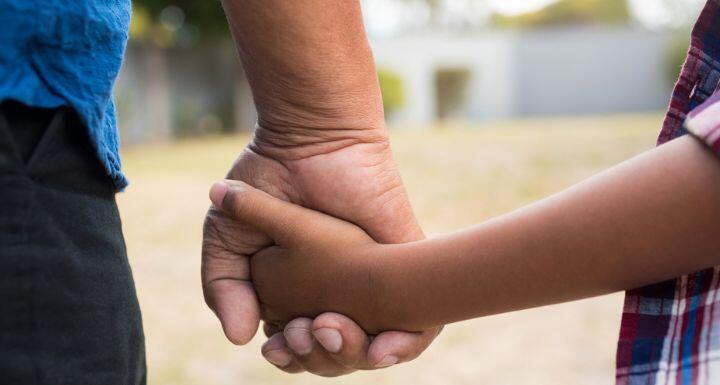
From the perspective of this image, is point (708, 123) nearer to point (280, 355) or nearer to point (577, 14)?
point (280, 355)

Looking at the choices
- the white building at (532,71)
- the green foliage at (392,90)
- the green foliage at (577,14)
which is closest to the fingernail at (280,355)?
the green foliage at (392,90)

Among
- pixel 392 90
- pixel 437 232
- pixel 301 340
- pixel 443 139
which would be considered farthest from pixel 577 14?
pixel 301 340

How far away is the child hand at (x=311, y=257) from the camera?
3.98 ft

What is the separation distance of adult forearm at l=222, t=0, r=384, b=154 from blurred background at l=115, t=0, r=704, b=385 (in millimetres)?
542

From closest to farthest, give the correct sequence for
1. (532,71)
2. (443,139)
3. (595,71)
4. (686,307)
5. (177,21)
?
(686,307)
(443,139)
(177,21)
(595,71)
(532,71)

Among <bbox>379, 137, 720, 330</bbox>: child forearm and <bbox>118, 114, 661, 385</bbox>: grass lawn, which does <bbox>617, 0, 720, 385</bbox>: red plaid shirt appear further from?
<bbox>118, 114, 661, 385</bbox>: grass lawn

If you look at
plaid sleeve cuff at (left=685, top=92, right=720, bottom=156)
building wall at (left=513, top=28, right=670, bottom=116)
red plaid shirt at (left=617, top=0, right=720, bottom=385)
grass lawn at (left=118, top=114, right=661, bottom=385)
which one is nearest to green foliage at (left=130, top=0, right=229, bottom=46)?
grass lawn at (left=118, top=114, right=661, bottom=385)

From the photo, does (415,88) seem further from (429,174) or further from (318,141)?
(318,141)

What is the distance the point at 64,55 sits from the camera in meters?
0.85

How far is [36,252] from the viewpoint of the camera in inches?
31.2

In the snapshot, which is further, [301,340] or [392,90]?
[392,90]

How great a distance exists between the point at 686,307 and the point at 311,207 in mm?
594

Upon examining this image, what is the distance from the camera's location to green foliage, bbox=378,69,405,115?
20.3m

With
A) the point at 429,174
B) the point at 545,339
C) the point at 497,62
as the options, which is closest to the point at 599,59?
the point at 497,62
